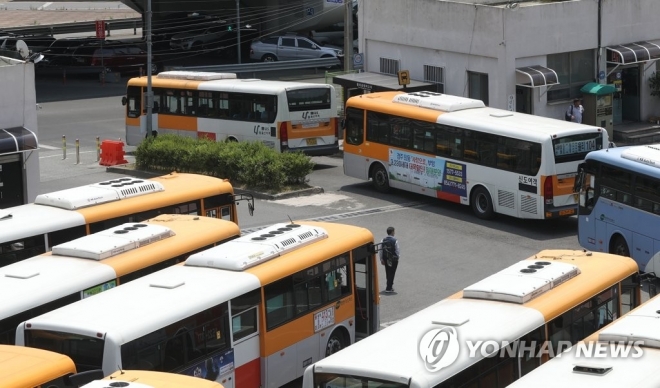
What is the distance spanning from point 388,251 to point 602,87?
15.2m

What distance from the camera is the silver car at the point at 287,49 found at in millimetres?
51438

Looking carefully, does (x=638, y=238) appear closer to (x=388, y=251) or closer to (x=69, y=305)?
(x=388, y=251)

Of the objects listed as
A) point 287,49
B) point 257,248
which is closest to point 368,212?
point 257,248

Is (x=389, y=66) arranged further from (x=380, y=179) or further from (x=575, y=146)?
(x=575, y=146)

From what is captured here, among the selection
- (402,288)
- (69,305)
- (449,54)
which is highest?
(449,54)

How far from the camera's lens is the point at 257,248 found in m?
15.4

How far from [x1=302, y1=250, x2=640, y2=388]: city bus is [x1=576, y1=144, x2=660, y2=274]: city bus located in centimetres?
498

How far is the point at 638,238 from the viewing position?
20.7 m

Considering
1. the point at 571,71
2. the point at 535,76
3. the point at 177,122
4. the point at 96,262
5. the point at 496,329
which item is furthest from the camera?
the point at 177,122

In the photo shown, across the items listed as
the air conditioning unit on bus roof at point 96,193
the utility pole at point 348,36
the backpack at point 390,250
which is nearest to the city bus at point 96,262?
the air conditioning unit on bus roof at point 96,193

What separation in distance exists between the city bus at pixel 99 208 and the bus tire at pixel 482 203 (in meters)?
6.45

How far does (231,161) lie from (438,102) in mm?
5240

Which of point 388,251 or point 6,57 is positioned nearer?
point 388,251

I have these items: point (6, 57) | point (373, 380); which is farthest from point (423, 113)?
point (373, 380)
